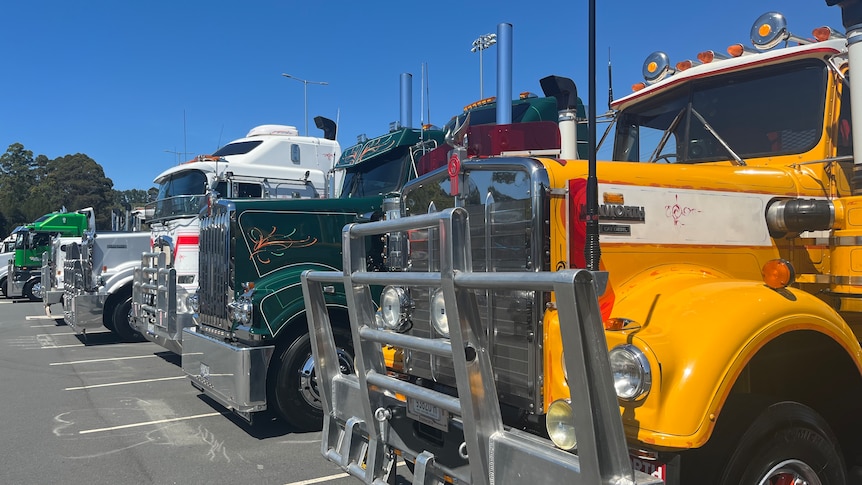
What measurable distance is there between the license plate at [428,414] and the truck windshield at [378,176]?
4.09 meters

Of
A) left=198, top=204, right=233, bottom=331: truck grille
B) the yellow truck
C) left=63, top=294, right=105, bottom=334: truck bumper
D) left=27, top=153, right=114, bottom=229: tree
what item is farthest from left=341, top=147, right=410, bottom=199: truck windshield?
left=27, top=153, right=114, bottom=229: tree

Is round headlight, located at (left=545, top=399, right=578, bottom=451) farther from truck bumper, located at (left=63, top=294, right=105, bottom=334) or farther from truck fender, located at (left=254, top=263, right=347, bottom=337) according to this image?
truck bumper, located at (left=63, top=294, right=105, bottom=334)

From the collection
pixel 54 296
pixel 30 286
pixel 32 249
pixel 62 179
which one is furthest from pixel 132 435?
pixel 62 179

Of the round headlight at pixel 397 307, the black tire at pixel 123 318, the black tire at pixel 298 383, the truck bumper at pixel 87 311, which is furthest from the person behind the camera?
the black tire at pixel 123 318

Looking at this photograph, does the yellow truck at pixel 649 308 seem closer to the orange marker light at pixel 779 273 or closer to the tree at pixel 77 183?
the orange marker light at pixel 779 273

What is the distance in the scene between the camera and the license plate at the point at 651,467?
229 centimetres

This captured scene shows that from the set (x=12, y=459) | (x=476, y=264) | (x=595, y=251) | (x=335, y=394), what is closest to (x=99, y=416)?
(x=12, y=459)

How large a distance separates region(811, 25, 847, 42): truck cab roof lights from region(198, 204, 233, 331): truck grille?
4640 mm

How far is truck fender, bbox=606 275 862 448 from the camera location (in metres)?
2.24

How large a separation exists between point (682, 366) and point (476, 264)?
3.49ft

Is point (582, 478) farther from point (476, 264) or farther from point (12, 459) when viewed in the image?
point (12, 459)

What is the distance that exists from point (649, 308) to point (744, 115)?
1863 mm

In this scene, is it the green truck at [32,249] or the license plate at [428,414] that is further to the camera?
the green truck at [32,249]

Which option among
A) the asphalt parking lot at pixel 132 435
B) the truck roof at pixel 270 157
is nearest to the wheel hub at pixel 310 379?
the asphalt parking lot at pixel 132 435
